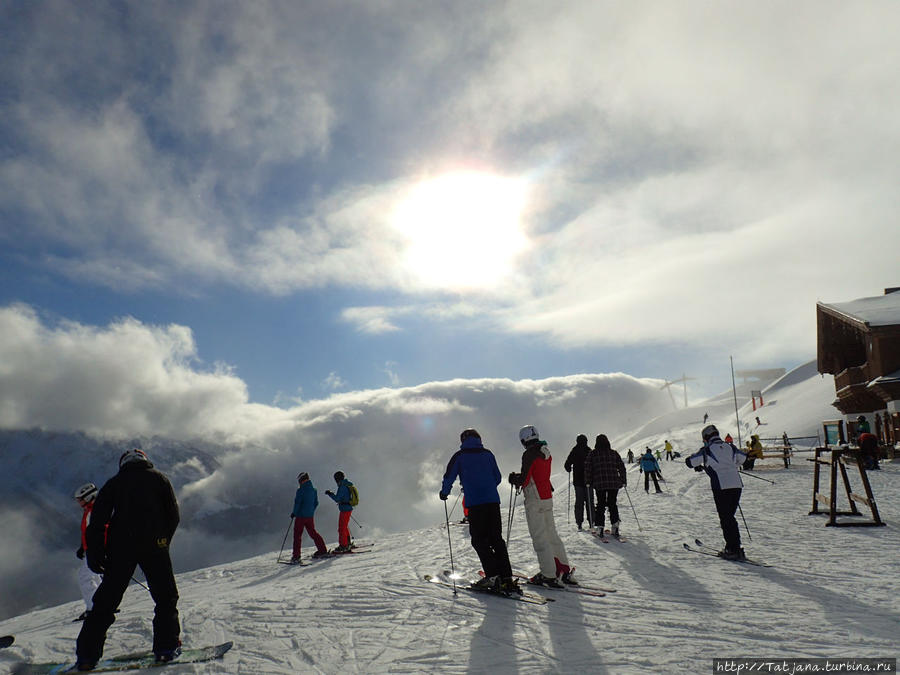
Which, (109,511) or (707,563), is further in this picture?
(707,563)

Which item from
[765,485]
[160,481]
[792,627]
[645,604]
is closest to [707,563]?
[645,604]

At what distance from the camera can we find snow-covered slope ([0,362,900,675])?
4.66 m

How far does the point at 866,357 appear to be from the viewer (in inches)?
1316

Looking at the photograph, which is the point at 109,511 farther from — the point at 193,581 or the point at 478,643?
the point at 193,581

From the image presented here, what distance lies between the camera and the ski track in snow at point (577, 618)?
183 inches

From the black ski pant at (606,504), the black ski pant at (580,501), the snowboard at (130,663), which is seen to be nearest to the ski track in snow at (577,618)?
the snowboard at (130,663)

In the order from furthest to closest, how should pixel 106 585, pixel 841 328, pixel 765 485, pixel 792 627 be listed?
1. pixel 841 328
2. pixel 765 485
3. pixel 792 627
4. pixel 106 585

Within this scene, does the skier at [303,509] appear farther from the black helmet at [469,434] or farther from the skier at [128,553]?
the skier at [128,553]

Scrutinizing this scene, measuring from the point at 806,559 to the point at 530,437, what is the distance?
5.14 metres

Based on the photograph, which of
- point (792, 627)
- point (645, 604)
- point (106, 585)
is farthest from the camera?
point (645, 604)

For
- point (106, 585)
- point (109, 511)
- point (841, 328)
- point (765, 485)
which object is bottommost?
point (765, 485)

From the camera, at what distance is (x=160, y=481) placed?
5.31m

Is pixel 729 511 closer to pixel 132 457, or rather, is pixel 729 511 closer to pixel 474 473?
pixel 474 473

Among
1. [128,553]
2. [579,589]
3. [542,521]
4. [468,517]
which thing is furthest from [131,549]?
[579,589]
